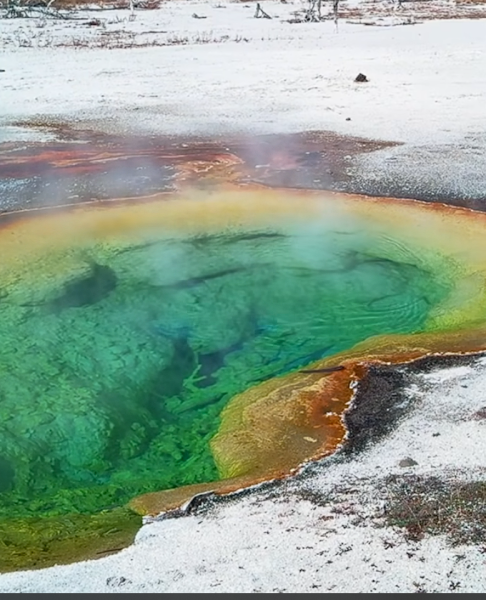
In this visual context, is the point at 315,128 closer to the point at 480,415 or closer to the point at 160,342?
the point at 160,342

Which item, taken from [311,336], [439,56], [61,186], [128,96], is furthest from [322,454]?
[439,56]

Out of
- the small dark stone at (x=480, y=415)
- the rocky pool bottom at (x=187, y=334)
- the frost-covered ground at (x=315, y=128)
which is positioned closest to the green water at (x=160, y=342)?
the rocky pool bottom at (x=187, y=334)

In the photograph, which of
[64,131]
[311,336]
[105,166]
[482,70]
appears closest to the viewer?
[311,336]

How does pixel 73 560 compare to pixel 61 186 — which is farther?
pixel 61 186

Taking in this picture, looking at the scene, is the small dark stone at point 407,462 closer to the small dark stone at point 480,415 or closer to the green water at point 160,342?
the small dark stone at point 480,415

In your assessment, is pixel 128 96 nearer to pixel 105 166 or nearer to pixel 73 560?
pixel 105 166

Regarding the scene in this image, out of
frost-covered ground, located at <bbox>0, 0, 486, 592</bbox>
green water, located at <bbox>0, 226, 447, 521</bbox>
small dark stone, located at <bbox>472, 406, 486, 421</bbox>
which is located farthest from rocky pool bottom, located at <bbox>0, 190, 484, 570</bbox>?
small dark stone, located at <bbox>472, 406, 486, 421</bbox>

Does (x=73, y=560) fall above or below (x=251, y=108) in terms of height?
below
